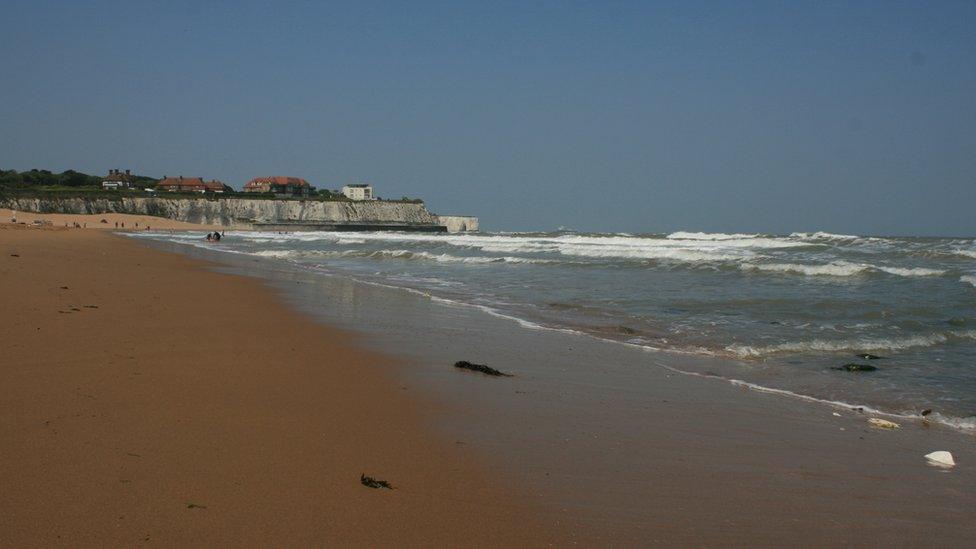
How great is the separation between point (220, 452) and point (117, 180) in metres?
137

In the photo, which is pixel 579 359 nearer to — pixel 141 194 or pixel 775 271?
pixel 775 271

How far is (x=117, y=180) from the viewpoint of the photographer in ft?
414

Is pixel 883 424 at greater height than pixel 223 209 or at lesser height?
lesser

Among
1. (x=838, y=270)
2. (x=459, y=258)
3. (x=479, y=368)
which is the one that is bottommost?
(x=459, y=258)

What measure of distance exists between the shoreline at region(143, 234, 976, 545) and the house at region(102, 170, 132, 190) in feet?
426

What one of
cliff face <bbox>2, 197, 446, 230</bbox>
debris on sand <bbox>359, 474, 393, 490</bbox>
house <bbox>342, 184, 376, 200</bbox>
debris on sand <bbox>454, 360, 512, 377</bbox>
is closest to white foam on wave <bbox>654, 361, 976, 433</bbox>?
debris on sand <bbox>454, 360, 512, 377</bbox>

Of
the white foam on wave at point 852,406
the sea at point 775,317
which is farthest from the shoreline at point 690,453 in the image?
the sea at point 775,317

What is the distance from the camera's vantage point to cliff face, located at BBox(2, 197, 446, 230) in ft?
309

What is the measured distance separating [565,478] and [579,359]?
378cm

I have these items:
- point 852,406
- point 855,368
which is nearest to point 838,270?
point 855,368

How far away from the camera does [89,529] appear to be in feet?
8.76

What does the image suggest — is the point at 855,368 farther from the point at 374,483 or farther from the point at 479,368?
the point at 374,483

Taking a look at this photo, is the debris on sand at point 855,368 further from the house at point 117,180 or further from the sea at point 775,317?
the house at point 117,180

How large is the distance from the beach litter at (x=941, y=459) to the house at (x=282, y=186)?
457 ft
